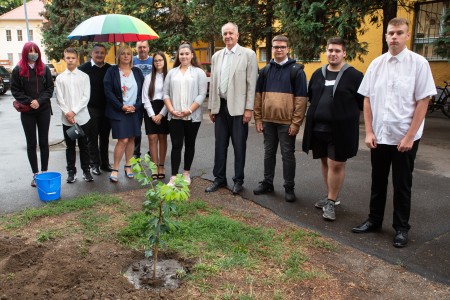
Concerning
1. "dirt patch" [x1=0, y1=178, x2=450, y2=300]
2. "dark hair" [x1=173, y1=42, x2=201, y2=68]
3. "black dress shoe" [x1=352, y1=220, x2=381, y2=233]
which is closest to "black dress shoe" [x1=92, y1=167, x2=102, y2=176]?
"dark hair" [x1=173, y1=42, x2=201, y2=68]

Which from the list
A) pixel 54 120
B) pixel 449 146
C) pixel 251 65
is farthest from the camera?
pixel 54 120

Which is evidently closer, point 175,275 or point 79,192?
point 175,275

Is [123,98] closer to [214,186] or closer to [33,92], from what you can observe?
[33,92]

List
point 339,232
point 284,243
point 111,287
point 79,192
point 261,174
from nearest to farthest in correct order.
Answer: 1. point 111,287
2. point 284,243
3. point 339,232
4. point 79,192
5. point 261,174

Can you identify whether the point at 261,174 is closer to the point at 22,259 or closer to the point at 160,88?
the point at 160,88

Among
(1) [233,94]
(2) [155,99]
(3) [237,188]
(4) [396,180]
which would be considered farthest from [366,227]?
(2) [155,99]

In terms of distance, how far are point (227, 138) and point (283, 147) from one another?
0.85 meters

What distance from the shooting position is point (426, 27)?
583 inches

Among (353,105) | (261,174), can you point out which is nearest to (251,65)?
(353,105)

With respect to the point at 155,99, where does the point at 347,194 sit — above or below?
below

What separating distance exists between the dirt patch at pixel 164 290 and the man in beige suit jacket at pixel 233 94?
1987 mm

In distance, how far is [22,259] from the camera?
11.8ft

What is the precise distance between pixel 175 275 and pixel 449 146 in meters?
7.66

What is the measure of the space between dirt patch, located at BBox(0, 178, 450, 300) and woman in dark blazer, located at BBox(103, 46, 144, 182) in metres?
2.25
